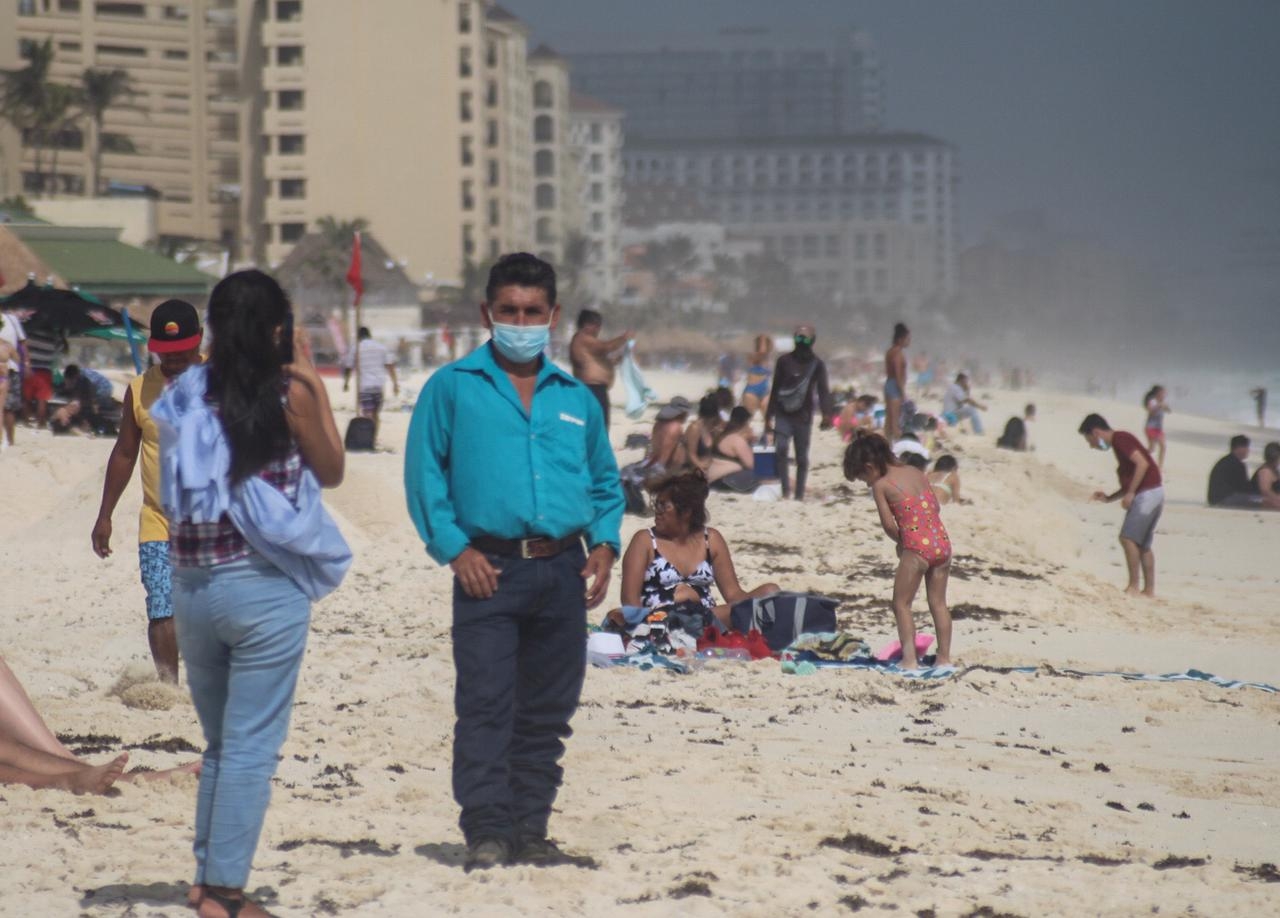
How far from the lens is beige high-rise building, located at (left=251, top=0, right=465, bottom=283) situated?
281 feet

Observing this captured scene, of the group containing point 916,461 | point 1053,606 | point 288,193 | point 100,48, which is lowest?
point 1053,606

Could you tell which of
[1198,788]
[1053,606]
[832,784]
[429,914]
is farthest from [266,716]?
[1053,606]

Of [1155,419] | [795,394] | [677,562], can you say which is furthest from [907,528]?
[1155,419]

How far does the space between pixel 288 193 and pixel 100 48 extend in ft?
39.5

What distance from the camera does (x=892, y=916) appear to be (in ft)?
13.8

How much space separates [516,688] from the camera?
15.1 feet

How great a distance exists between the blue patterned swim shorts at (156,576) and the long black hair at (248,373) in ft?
8.77

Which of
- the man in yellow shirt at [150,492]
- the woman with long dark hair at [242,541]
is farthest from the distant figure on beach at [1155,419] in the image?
the woman with long dark hair at [242,541]

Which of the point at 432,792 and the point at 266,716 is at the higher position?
the point at 266,716

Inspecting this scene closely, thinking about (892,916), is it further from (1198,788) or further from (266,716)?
(1198,788)

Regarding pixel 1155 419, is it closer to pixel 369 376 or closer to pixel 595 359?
pixel 369 376

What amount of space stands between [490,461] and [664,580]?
405 cm

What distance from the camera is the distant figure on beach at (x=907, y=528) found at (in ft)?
26.6

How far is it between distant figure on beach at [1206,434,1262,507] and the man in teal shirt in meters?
16.5
